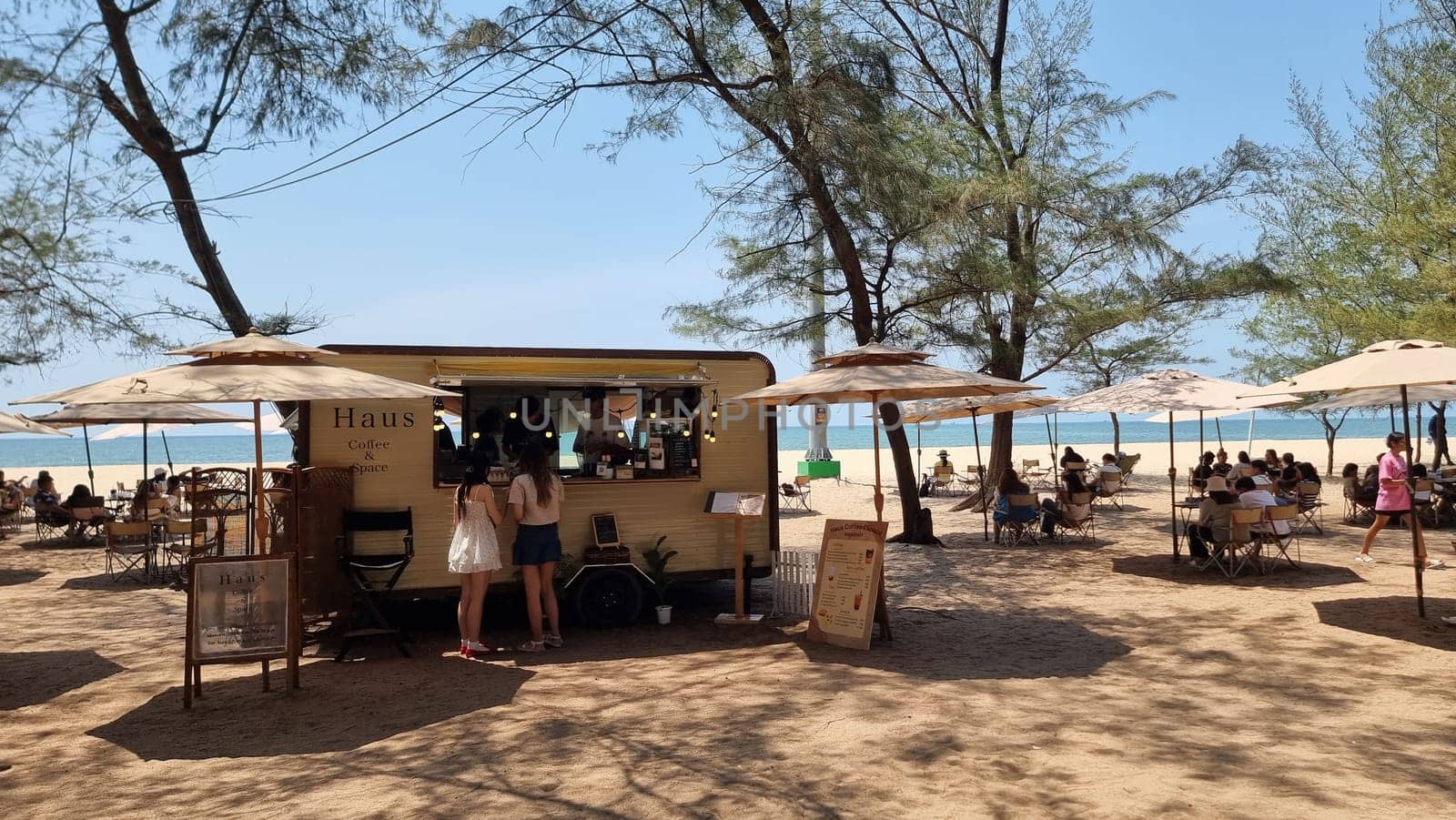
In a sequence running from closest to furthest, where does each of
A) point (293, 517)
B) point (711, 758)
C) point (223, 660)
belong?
point (711, 758) < point (223, 660) < point (293, 517)

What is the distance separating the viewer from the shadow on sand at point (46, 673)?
569 centimetres

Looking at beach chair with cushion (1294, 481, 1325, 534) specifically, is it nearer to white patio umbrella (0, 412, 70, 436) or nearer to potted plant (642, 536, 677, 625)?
potted plant (642, 536, 677, 625)

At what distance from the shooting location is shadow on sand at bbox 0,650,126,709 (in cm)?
569

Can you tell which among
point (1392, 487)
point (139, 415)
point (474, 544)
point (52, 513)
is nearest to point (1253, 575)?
point (1392, 487)

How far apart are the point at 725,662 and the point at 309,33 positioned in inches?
308

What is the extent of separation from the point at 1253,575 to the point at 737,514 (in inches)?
210

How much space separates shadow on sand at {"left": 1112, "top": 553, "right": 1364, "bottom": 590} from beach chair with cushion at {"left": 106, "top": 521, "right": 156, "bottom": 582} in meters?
10.5

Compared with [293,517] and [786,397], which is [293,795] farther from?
[786,397]

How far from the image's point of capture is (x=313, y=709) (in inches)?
211

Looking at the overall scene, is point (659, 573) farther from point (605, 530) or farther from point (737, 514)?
point (737, 514)

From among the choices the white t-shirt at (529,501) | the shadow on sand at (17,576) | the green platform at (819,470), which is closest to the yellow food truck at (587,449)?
the white t-shirt at (529,501)

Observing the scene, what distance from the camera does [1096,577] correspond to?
9.50 meters

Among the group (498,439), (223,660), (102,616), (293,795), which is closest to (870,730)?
(293,795)

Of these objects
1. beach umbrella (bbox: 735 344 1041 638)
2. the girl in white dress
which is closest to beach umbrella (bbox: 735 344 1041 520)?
beach umbrella (bbox: 735 344 1041 638)
